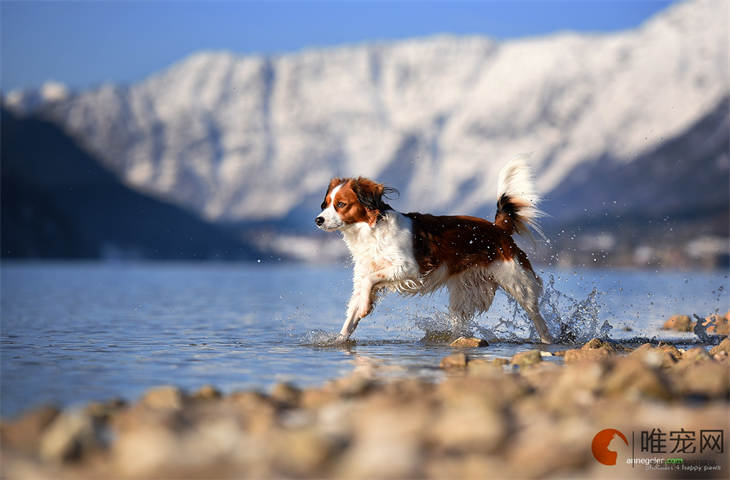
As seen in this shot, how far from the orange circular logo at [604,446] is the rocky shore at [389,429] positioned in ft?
0.16

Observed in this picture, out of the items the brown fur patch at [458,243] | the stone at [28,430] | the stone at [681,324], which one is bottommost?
the stone at [28,430]

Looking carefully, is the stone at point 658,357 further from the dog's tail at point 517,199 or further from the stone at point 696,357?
the dog's tail at point 517,199

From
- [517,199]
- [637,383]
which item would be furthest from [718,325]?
[637,383]

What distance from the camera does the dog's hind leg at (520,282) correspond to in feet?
36.4

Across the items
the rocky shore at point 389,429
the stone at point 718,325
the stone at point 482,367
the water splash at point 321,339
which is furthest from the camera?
the stone at point 718,325

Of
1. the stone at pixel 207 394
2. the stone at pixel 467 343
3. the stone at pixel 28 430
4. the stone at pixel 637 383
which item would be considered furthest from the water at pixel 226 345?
the stone at pixel 637 383

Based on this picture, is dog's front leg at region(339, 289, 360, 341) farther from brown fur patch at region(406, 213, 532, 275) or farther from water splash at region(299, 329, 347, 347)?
brown fur patch at region(406, 213, 532, 275)

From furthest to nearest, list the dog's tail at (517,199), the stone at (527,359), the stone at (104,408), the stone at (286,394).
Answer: the dog's tail at (517,199)
the stone at (527,359)
the stone at (286,394)
the stone at (104,408)

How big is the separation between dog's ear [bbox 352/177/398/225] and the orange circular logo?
561 centimetres

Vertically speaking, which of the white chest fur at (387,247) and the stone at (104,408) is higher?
the white chest fur at (387,247)

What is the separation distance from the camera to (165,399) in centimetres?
625

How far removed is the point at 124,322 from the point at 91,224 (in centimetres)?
18279

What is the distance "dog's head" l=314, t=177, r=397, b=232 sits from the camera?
10.2m

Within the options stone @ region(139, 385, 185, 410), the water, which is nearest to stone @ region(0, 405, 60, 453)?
stone @ region(139, 385, 185, 410)
